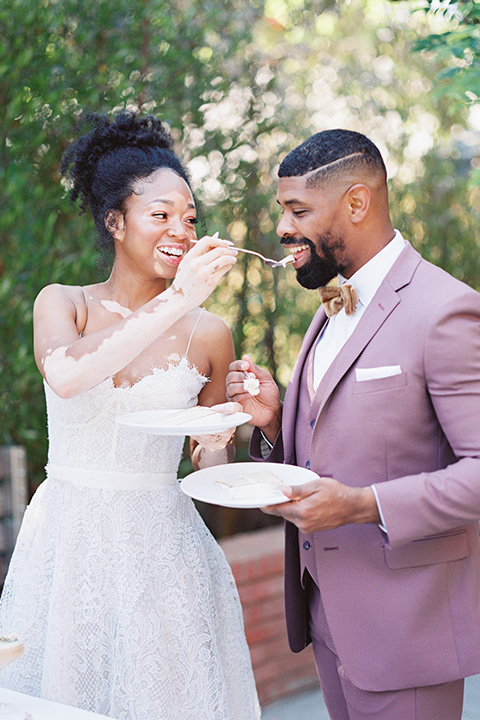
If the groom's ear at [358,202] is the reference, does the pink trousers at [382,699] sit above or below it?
below

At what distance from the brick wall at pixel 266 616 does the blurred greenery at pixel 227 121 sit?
3.44 feet

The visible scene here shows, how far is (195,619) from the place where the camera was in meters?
2.40

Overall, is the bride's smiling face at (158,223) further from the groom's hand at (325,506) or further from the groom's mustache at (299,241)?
the groom's hand at (325,506)

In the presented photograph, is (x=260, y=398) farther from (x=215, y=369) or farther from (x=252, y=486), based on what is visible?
(x=252, y=486)

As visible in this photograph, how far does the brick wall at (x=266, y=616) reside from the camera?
4.52 m

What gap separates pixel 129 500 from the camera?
2.46 m

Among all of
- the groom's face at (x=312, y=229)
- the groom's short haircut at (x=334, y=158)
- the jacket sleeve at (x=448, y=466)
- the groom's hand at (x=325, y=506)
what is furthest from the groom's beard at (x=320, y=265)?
the groom's hand at (x=325, y=506)

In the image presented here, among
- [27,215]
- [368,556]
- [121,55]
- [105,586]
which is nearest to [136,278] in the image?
[105,586]

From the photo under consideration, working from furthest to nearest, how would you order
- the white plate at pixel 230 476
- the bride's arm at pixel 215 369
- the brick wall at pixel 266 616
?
the brick wall at pixel 266 616
the bride's arm at pixel 215 369
the white plate at pixel 230 476

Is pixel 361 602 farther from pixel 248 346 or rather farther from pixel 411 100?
pixel 411 100

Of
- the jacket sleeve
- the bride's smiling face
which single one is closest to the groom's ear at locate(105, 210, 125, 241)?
the bride's smiling face

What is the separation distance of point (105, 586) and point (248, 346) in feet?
11.8

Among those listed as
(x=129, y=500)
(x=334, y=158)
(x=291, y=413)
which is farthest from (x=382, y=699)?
(x=334, y=158)

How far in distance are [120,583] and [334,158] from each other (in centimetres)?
139
